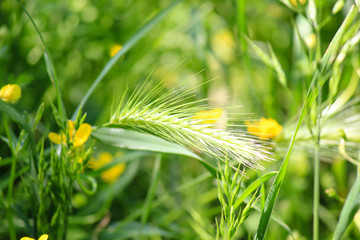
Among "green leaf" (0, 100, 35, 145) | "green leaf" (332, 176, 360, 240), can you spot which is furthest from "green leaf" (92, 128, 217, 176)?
"green leaf" (332, 176, 360, 240)

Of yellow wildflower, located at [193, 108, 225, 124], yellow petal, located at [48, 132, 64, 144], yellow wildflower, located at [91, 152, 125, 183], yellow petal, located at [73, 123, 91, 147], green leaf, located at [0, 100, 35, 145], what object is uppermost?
yellow wildflower, located at [193, 108, 225, 124]

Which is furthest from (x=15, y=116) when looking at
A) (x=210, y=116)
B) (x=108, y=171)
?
(x=108, y=171)

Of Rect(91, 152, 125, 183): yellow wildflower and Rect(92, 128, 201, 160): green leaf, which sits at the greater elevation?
Rect(92, 128, 201, 160): green leaf

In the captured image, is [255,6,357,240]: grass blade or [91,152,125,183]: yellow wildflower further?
[91,152,125,183]: yellow wildflower

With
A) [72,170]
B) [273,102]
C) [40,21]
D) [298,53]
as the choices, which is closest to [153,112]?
[72,170]

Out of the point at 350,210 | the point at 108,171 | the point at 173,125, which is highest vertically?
the point at 173,125

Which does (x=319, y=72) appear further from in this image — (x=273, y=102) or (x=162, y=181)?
(x=162, y=181)

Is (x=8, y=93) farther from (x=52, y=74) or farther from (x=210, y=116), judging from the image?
(x=210, y=116)

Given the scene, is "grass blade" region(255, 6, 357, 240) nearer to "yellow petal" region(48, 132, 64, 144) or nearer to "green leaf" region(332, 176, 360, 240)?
"green leaf" region(332, 176, 360, 240)
